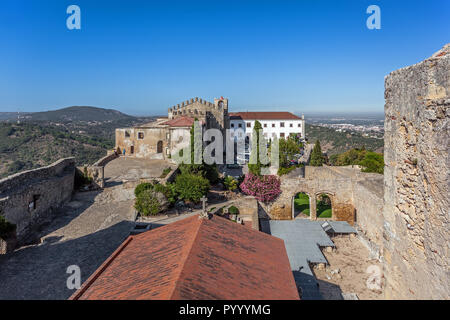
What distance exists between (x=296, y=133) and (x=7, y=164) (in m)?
40.8

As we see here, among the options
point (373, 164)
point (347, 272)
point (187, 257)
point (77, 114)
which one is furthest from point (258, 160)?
point (77, 114)

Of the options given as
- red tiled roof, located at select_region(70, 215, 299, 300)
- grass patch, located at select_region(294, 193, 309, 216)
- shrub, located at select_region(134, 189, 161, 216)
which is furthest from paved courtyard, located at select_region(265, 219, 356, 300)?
shrub, located at select_region(134, 189, 161, 216)

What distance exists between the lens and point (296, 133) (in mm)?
51469

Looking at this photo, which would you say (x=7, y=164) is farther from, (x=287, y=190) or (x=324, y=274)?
(x=324, y=274)

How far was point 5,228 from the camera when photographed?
9273 millimetres

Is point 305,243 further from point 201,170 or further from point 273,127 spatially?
point 273,127

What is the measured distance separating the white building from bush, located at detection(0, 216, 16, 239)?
1710 inches

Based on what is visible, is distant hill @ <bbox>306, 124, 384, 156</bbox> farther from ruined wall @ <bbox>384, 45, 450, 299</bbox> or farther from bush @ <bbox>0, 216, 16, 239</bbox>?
bush @ <bbox>0, 216, 16, 239</bbox>

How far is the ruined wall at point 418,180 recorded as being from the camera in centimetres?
350

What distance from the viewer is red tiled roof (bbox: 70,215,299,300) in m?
4.48

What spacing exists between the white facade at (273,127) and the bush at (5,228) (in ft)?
143

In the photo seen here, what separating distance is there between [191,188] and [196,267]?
10582mm

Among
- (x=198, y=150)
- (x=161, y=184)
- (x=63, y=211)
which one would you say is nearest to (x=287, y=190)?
(x=198, y=150)
